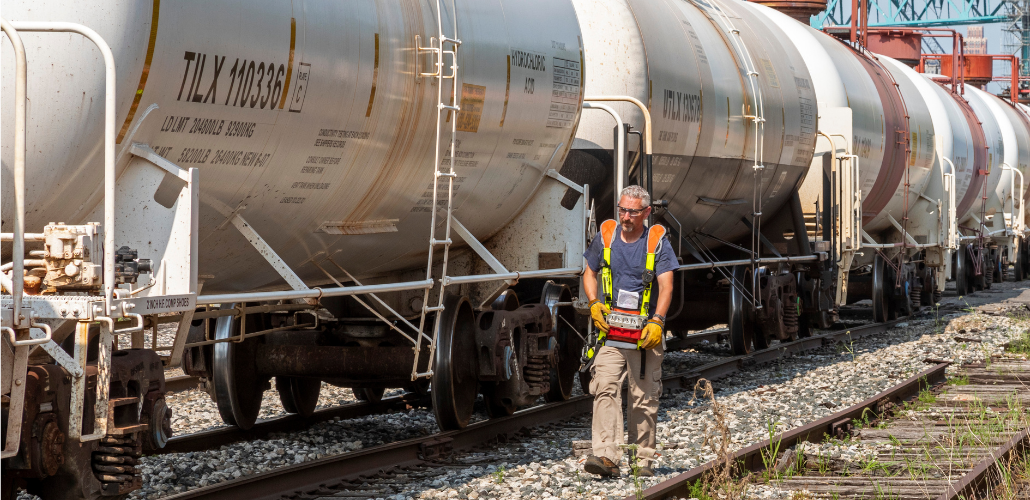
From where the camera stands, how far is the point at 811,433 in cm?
762

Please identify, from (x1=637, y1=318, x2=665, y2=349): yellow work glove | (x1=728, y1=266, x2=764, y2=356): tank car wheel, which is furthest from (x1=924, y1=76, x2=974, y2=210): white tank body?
(x1=637, y1=318, x2=665, y2=349): yellow work glove

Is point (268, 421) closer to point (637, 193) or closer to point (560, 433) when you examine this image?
point (560, 433)

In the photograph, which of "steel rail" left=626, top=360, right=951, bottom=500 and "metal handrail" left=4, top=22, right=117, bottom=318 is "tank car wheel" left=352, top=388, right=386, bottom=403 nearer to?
"steel rail" left=626, top=360, right=951, bottom=500

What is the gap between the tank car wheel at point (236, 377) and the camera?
7363 mm

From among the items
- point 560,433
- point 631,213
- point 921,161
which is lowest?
point 560,433

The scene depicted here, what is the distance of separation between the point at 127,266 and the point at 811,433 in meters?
5.21

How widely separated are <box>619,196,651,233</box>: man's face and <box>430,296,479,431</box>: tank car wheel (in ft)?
5.12

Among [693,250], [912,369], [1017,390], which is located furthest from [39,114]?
[912,369]

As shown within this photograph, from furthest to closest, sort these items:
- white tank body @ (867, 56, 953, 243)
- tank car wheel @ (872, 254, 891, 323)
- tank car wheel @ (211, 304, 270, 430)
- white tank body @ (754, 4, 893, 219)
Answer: tank car wheel @ (872, 254, 891, 323) → white tank body @ (867, 56, 953, 243) → white tank body @ (754, 4, 893, 219) → tank car wheel @ (211, 304, 270, 430)

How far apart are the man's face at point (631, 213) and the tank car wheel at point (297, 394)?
117 inches

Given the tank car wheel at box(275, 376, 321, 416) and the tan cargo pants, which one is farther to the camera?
the tank car wheel at box(275, 376, 321, 416)


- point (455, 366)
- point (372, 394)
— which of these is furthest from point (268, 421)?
point (455, 366)

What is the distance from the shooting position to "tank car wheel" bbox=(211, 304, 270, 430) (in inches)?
290

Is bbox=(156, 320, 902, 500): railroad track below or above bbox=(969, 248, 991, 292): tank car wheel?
below
